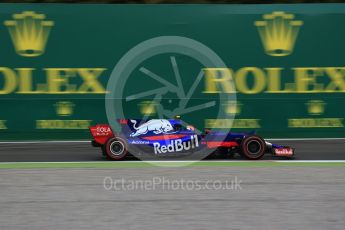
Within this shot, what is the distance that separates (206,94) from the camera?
15203mm

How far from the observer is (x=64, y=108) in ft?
48.8

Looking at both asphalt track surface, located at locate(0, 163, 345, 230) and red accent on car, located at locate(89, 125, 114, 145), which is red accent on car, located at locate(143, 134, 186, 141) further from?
asphalt track surface, located at locate(0, 163, 345, 230)

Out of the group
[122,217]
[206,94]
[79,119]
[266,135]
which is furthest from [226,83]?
[122,217]

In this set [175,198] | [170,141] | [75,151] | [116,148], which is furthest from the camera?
[75,151]

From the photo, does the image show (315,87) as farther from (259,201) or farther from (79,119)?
(259,201)

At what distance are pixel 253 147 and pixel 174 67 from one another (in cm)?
476

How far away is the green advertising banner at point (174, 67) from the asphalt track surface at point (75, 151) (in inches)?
37.6

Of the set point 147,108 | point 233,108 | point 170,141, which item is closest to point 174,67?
point 147,108

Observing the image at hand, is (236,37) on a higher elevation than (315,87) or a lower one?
higher

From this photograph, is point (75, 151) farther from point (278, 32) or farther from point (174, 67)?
point (278, 32)

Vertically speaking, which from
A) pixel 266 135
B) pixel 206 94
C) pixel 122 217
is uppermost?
pixel 206 94

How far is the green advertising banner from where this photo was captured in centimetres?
1491

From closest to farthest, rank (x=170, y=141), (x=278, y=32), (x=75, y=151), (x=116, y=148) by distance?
(x=170, y=141) → (x=116, y=148) → (x=75, y=151) → (x=278, y=32)

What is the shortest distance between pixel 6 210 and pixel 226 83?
8.88 metres
